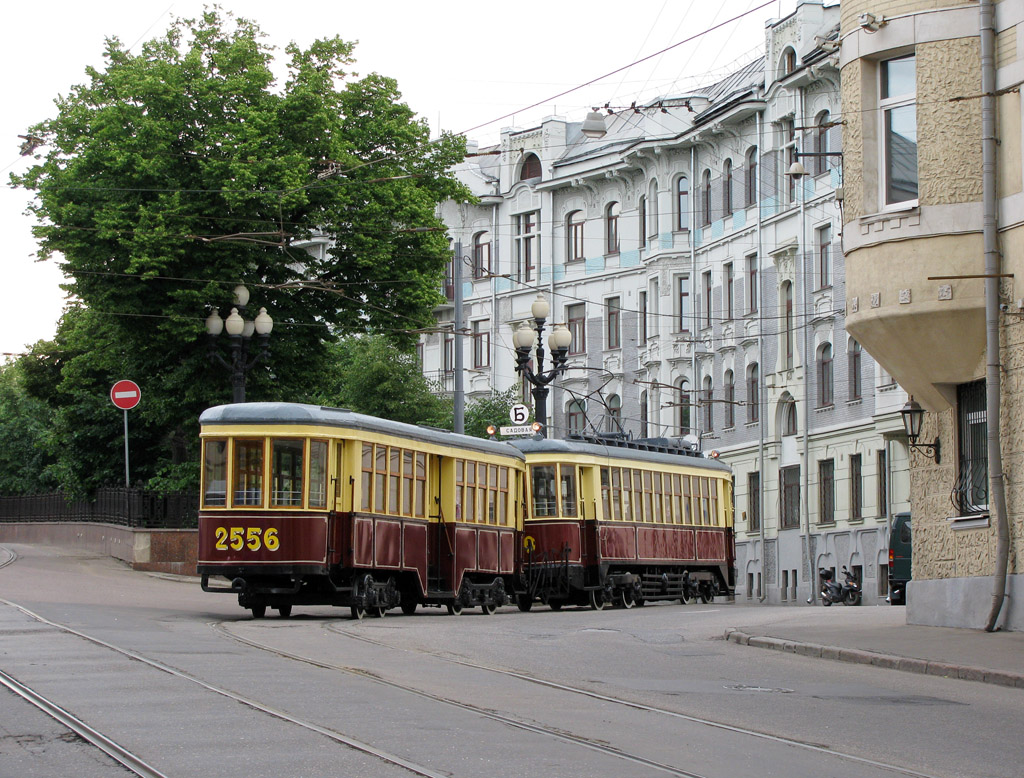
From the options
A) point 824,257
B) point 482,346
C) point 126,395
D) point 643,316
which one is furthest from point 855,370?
point 482,346

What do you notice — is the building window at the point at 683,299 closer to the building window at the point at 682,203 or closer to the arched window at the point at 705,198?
the building window at the point at 682,203

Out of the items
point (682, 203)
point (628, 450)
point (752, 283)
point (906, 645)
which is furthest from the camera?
point (682, 203)

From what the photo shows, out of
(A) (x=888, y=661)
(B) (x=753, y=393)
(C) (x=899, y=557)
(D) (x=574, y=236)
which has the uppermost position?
(D) (x=574, y=236)

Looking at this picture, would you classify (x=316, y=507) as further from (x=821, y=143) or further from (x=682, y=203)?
(x=682, y=203)

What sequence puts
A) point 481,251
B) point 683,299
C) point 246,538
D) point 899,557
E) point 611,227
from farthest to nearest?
point 481,251 → point 611,227 → point 683,299 → point 899,557 → point 246,538

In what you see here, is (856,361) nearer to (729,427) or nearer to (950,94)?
(729,427)

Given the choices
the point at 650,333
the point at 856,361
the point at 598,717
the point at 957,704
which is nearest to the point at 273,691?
the point at 598,717

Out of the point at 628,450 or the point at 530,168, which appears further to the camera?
the point at 530,168

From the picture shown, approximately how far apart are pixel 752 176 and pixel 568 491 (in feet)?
82.3

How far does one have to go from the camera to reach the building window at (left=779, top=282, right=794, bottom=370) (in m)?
52.6

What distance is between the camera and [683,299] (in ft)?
196

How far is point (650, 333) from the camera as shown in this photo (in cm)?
6116

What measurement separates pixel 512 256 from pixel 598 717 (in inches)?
2215

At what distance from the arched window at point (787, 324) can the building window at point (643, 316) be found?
9.27 meters
